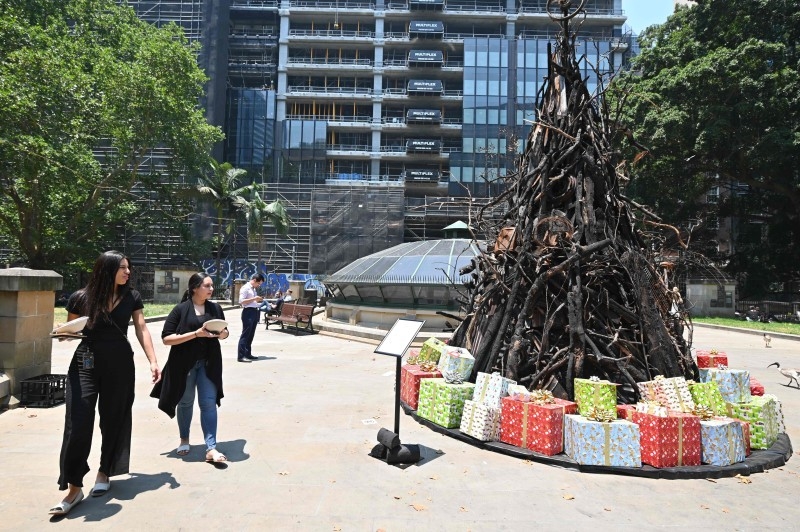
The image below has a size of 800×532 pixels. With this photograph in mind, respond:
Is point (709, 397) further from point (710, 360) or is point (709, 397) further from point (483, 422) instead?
point (483, 422)

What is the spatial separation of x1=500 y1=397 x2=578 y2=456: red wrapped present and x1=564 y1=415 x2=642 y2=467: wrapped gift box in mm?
263

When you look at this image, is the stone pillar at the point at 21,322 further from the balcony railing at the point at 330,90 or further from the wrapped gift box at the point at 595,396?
the balcony railing at the point at 330,90

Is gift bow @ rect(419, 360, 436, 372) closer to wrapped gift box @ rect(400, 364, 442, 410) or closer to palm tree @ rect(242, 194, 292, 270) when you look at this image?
wrapped gift box @ rect(400, 364, 442, 410)

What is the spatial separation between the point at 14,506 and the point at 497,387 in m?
4.17

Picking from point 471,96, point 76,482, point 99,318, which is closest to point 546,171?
point 99,318

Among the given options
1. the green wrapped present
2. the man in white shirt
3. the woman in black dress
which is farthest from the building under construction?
the woman in black dress

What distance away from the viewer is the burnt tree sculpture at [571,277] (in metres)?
5.74

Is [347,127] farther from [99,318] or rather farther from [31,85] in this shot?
[99,318]

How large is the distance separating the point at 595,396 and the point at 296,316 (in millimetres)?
11995

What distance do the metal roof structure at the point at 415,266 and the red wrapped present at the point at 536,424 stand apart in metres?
8.42

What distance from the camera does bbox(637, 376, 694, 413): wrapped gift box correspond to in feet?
16.6

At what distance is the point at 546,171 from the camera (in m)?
6.54

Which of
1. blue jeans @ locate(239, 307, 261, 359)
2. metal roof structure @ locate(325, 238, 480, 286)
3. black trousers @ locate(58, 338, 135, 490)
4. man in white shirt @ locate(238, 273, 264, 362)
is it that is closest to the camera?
black trousers @ locate(58, 338, 135, 490)

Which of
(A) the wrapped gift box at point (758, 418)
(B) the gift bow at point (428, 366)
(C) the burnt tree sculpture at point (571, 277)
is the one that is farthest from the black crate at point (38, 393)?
(A) the wrapped gift box at point (758, 418)
